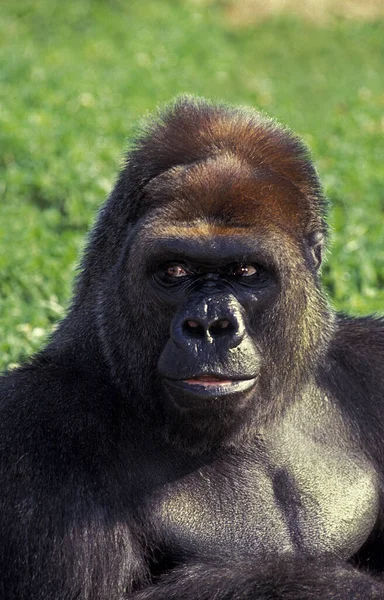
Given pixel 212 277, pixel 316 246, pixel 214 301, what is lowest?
pixel 214 301

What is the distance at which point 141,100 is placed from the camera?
1167cm

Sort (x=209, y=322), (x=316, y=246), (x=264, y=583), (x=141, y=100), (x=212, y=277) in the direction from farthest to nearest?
1. (x=141, y=100)
2. (x=316, y=246)
3. (x=212, y=277)
4. (x=264, y=583)
5. (x=209, y=322)

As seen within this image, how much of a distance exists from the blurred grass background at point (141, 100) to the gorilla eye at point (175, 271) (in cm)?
170

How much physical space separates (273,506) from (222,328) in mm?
909

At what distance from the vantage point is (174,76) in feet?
42.8

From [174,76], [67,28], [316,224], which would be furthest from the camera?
[67,28]

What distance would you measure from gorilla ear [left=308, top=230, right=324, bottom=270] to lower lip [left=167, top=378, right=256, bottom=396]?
0.79 meters

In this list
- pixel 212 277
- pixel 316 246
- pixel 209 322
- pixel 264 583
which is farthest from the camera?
pixel 316 246

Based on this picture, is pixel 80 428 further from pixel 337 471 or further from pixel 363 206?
pixel 363 206

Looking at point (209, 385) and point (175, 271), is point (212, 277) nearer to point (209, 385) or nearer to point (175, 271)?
point (175, 271)

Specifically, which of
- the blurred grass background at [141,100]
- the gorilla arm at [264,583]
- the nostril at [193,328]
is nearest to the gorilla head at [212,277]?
the nostril at [193,328]

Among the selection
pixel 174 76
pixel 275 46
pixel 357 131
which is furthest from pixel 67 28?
pixel 357 131

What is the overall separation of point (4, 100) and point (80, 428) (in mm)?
6856

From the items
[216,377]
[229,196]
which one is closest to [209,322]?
[216,377]
